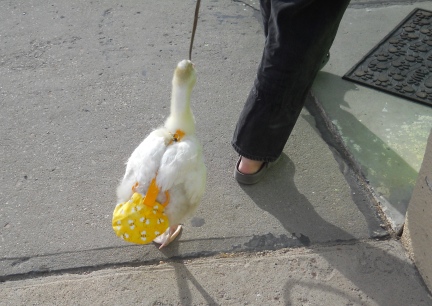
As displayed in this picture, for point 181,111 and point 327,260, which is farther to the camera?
point 327,260

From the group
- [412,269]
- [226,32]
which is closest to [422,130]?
[412,269]

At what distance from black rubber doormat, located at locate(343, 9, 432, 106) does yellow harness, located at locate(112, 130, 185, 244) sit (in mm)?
2121

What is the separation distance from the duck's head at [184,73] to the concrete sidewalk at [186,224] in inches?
31.7

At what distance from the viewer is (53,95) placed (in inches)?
149

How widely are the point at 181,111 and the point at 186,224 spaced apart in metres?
0.68

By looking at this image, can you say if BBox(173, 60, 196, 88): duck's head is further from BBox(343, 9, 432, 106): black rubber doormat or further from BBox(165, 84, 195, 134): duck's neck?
BBox(343, 9, 432, 106): black rubber doormat

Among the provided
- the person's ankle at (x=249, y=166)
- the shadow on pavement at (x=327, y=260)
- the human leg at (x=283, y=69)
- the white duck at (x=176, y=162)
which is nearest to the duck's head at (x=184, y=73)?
the white duck at (x=176, y=162)

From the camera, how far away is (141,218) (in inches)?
90.4

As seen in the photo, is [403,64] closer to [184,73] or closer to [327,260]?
[327,260]

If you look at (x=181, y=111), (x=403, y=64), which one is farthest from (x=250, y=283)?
(x=403, y=64)

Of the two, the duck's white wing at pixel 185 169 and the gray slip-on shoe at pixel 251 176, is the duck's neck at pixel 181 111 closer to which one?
the duck's white wing at pixel 185 169

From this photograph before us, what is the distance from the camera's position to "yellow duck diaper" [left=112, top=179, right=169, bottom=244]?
7.50 ft

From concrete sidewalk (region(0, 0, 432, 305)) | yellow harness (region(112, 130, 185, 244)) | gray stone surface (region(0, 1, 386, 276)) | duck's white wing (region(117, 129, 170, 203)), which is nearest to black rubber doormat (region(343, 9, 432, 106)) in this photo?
concrete sidewalk (region(0, 0, 432, 305))

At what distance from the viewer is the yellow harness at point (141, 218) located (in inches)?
90.0
